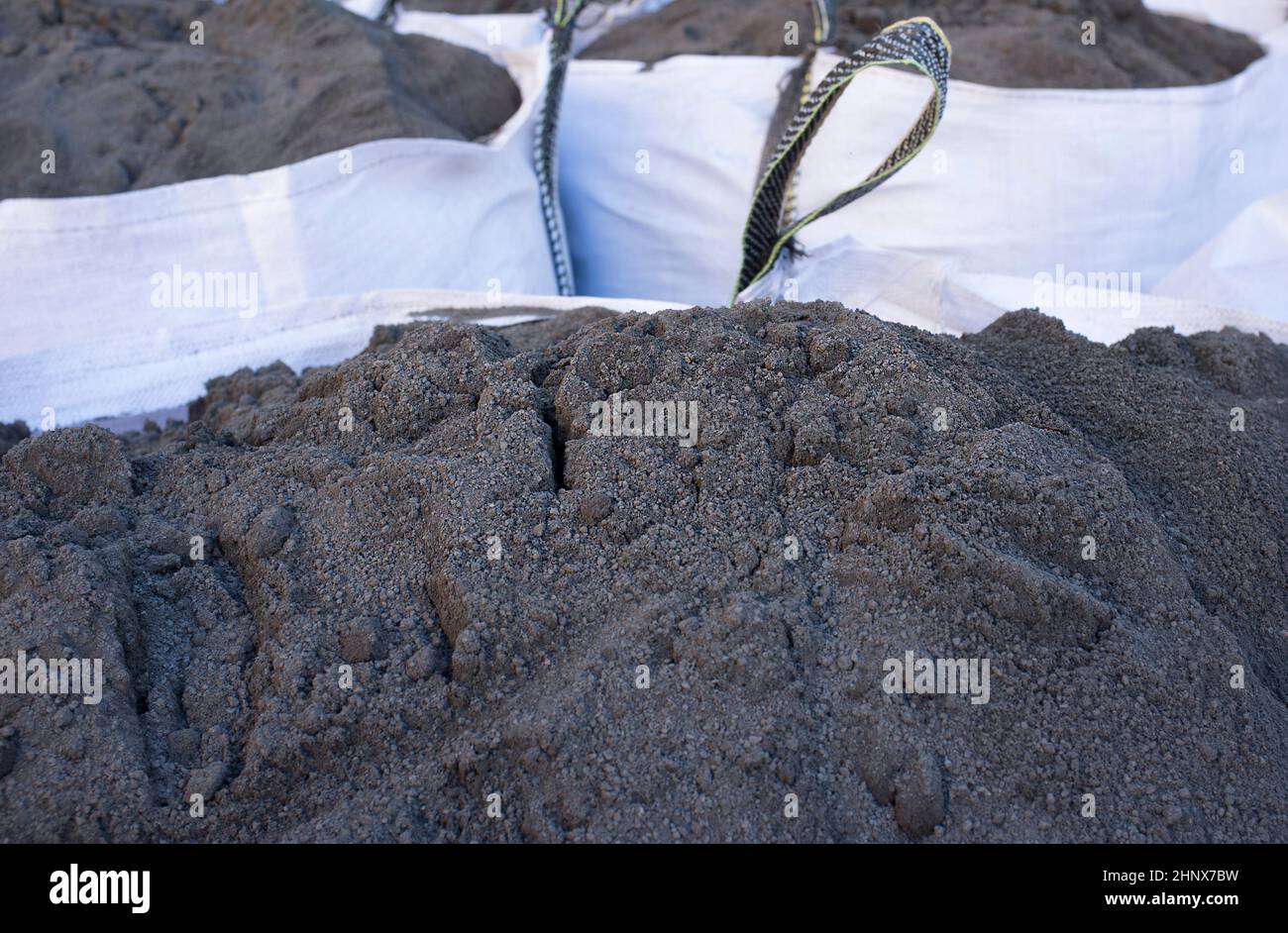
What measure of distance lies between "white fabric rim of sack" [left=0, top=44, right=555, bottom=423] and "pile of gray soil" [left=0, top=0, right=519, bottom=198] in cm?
20

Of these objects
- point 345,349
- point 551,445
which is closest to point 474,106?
point 345,349

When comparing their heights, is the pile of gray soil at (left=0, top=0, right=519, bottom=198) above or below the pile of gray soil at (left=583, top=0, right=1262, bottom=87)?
below

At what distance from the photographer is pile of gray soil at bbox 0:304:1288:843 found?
783 millimetres

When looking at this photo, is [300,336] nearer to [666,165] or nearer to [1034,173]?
[666,165]

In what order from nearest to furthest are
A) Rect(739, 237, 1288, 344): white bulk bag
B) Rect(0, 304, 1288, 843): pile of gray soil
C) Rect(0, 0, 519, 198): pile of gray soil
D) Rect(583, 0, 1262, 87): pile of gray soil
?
Rect(0, 304, 1288, 843): pile of gray soil < Rect(739, 237, 1288, 344): white bulk bag < Rect(0, 0, 519, 198): pile of gray soil < Rect(583, 0, 1262, 87): pile of gray soil

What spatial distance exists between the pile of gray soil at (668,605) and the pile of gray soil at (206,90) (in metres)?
0.91

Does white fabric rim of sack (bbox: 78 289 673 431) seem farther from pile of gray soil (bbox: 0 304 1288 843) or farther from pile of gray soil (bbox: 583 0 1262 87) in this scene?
pile of gray soil (bbox: 583 0 1262 87)

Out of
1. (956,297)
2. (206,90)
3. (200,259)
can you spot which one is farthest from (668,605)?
(206,90)

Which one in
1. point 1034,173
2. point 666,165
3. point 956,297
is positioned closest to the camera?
point 956,297

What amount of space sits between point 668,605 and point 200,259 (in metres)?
1.07

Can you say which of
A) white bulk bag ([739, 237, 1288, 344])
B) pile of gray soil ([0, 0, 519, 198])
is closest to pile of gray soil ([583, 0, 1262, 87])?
pile of gray soil ([0, 0, 519, 198])

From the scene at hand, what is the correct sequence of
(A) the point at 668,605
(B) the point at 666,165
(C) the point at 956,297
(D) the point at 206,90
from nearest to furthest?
(A) the point at 668,605, (C) the point at 956,297, (D) the point at 206,90, (B) the point at 666,165

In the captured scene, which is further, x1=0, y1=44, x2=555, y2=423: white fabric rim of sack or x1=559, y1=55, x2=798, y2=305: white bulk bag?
x1=559, y1=55, x2=798, y2=305: white bulk bag

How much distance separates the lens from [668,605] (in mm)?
861
